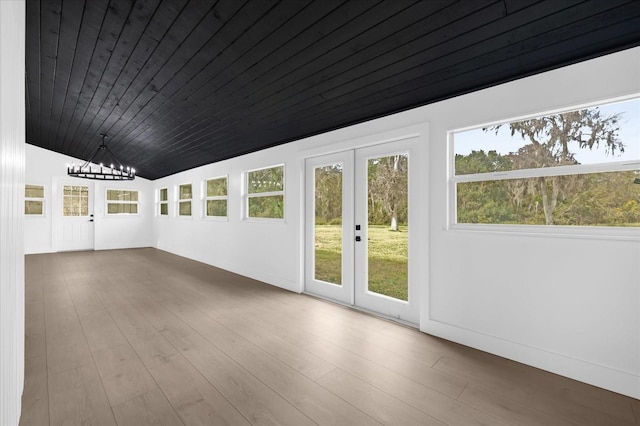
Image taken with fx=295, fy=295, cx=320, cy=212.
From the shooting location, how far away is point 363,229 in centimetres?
363

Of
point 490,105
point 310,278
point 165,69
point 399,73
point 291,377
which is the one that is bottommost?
point 291,377

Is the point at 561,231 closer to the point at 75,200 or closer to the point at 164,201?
the point at 164,201

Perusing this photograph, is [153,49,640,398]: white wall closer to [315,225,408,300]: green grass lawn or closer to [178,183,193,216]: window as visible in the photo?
[315,225,408,300]: green grass lawn

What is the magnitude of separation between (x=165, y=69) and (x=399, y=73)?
2338mm

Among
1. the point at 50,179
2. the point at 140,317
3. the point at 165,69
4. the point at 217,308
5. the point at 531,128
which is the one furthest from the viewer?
the point at 50,179

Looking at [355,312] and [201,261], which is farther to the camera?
[201,261]

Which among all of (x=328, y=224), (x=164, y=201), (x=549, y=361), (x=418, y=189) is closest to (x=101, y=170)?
(x=164, y=201)

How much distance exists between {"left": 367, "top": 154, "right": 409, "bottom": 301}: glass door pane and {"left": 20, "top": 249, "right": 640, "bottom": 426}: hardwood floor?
454 millimetres

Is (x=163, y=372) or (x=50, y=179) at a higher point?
(x=50, y=179)

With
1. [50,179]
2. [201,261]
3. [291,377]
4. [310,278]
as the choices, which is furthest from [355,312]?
[50,179]

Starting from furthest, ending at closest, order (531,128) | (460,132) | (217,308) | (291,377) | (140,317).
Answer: (217,308) < (140,317) < (460,132) < (531,128) < (291,377)

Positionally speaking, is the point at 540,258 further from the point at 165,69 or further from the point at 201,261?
the point at 201,261

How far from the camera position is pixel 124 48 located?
2.82m

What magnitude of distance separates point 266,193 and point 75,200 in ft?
23.4
